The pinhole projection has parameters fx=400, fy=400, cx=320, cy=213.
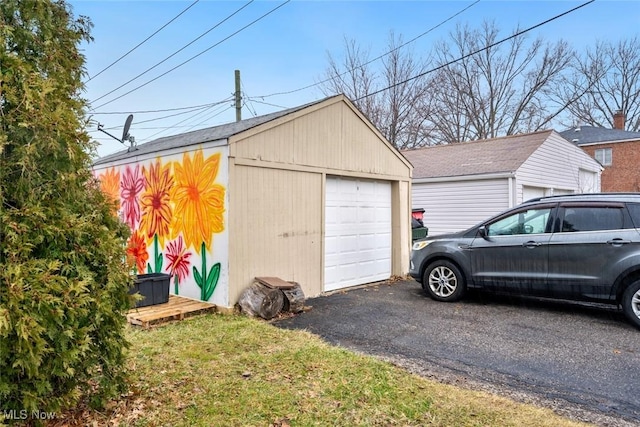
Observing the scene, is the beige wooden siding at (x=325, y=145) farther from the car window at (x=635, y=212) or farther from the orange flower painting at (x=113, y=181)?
the car window at (x=635, y=212)

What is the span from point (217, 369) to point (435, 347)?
2357 mm

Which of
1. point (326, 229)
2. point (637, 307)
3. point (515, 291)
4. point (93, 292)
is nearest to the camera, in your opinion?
point (93, 292)

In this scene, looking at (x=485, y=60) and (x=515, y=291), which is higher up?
(x=485, y=60)

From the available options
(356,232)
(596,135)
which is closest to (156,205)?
(356,232)

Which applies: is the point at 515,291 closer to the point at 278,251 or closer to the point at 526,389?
the point at 526,389

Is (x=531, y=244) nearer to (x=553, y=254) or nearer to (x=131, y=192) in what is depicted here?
(x=553, y=254)

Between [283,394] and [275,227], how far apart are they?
3404mm

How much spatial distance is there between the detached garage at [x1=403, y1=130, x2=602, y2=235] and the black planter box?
32.6 feet

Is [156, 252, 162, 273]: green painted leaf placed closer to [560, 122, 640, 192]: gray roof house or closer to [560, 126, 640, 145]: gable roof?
[560, 122, 640, 192]: gray roof house

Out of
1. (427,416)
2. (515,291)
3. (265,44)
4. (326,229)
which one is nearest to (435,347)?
(427,416)

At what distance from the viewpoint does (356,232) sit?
7824 millimetres

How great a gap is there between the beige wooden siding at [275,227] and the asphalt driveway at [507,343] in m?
0.71

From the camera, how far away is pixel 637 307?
16.1 feet

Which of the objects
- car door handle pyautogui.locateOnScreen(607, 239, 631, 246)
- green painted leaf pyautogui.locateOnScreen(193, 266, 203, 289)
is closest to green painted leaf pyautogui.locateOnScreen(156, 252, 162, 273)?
green painted leaf pyautogui.locateOnScreen(193, 266, 203, 289)
